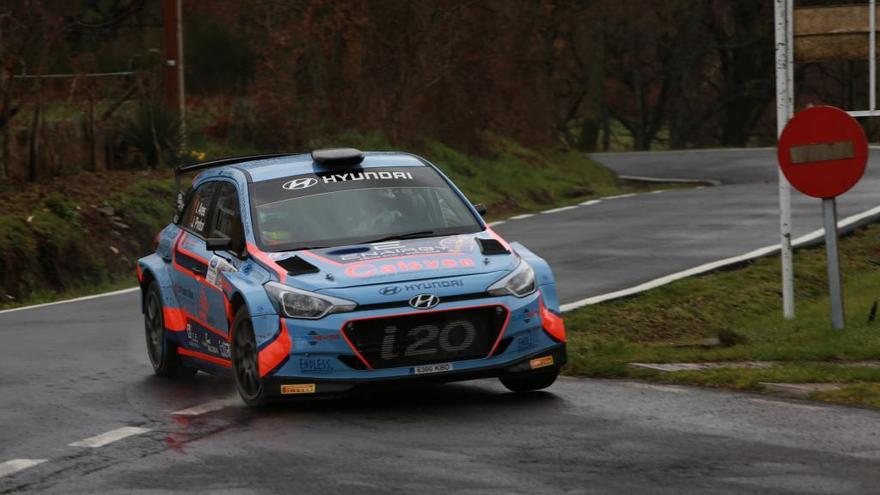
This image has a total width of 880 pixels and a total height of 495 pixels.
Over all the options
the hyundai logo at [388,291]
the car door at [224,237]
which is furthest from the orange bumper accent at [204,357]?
the hyundai logo at [388,291]

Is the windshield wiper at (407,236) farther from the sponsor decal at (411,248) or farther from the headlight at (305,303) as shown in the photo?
the headlight at (305,303)

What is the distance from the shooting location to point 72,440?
9906 mm

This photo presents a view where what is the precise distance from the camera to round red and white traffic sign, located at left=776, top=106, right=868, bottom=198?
13.1 m

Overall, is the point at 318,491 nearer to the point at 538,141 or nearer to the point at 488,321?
the point at 488,321

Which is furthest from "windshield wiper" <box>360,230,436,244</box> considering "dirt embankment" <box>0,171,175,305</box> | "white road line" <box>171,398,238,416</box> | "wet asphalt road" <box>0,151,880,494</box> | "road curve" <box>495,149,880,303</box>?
"dirt embankment" <box>0,171,175,305</box>

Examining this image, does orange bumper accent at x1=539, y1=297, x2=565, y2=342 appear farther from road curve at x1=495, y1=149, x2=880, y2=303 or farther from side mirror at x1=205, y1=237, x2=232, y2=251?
road curve at x1=495, y1=149, x2=880, y2=303

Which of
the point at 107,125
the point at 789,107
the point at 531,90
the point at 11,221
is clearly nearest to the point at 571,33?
the point at 531,90

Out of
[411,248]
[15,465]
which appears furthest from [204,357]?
[15,465]

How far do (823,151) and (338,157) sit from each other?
3.68 metres

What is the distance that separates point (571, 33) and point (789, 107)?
46.2 m

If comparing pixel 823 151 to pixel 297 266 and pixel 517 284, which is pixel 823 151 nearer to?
pixel 517 284

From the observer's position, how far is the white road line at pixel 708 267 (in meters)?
16.5

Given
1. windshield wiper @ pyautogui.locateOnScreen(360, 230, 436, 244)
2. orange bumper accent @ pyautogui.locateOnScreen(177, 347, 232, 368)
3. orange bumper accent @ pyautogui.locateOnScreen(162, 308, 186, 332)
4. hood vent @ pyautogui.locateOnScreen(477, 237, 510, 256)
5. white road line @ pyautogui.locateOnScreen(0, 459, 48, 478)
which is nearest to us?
white road line @ pyautogui.locateOnScreen(0, 459, 48, 478)

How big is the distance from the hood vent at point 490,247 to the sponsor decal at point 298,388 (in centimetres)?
138
